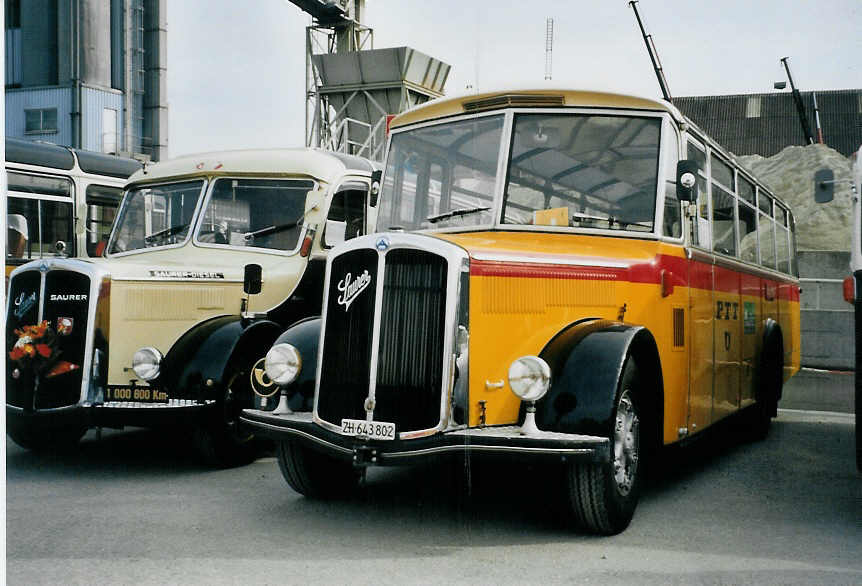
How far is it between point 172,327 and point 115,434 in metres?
2.42

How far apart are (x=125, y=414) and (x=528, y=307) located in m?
3.32

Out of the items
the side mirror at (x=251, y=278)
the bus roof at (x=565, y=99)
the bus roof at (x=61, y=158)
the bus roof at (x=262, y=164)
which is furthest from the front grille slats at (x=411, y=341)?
the bus roof at (x=61, y=158)

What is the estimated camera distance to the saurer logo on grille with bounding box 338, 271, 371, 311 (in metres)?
5.66

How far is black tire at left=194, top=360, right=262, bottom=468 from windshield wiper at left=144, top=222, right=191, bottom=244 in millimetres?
1836

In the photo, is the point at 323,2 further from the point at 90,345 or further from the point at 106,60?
the point at 90,345

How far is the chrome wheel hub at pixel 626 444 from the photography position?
5.73 metres

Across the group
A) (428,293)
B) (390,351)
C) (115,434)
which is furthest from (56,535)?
(115,434)

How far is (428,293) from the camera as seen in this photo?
5.47 metres

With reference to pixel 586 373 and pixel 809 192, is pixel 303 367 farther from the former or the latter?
pixel 809 192

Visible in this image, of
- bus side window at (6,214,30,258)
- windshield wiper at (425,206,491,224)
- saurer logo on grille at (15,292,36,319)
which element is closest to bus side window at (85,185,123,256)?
bus side window at (6,214,30,258)

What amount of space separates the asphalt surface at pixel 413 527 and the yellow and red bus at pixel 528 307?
0.40 m

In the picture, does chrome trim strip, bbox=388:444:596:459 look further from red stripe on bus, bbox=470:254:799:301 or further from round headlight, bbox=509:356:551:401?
red stripe on bus, bbox=470:254:799:301

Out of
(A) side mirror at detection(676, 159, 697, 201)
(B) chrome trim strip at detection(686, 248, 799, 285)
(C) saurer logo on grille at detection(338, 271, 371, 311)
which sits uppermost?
(A) side mirror at detection(676, 159, 697, 201)

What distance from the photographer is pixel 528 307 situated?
5.73m
